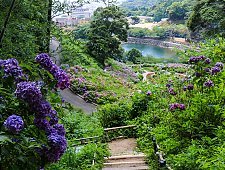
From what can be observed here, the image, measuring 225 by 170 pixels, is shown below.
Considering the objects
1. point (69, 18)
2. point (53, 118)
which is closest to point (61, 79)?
point (53, 118)

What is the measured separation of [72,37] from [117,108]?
8.36 ft

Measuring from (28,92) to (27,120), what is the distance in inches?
7.2

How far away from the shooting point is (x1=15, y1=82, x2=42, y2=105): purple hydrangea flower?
166cm

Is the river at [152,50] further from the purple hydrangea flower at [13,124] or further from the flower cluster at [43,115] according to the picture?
the purple hydrangea flower at [13,124]

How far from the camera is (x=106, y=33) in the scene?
20.4 metres

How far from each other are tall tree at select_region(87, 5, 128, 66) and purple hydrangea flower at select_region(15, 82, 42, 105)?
720 inches

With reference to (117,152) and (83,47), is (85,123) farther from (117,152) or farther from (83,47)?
(83,47)

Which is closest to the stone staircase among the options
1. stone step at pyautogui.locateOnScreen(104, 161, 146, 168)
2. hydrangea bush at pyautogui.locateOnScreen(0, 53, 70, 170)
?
stone step at pyautogui.locateOnScreen(104, 161, 146, 168)

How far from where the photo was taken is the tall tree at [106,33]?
20266mm

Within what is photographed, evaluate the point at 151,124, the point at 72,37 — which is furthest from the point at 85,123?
the point at 72,37

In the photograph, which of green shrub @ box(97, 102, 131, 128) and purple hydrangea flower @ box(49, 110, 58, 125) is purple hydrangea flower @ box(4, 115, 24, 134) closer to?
purple hydrangea flower @ box(49, 110, 58, 125)

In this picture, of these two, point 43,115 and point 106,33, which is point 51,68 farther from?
point 106,33

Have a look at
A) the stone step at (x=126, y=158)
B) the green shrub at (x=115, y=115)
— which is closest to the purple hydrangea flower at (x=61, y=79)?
the stone step at (x=126, y=158)

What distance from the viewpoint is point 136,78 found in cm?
2102
